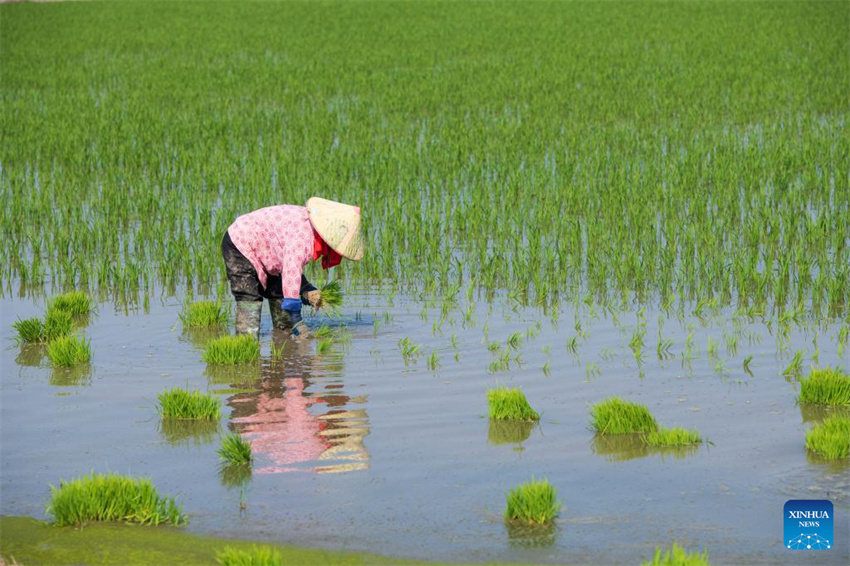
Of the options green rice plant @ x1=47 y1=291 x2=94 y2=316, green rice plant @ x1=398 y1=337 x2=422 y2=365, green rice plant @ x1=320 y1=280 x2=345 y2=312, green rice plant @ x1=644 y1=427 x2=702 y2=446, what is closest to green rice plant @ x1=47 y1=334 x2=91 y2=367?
green rice plant @ x1=47 y1=291 x2=94 y2=316

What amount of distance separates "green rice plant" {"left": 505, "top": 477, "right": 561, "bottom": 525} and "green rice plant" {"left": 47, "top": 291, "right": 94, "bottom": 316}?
3.92 meters

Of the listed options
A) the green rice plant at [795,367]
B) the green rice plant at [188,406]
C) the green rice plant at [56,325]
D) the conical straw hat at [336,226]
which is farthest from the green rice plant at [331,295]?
the green rice plant at [795,367]

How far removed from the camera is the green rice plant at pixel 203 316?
22.1ft

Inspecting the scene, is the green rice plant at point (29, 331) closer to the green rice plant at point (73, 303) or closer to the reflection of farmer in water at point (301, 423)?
the green rice plant at point (73, 303)

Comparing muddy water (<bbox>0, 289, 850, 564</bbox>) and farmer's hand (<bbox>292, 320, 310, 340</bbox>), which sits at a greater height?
farmer's hand (<bbox>292, 320, 310, 340</bbox>)

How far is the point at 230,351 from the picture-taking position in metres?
5.85

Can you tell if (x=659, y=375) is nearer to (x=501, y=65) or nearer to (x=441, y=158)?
(x=441, y=158)

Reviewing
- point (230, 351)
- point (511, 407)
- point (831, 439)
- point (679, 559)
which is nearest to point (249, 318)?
point (230, 351)

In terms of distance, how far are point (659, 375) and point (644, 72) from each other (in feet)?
41.0

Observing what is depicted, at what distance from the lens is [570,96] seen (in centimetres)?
1536

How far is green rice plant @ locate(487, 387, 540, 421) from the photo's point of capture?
4785 millimetres

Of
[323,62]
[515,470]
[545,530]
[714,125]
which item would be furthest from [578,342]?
[323,62]

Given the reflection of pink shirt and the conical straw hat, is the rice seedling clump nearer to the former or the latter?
the conical straw hat

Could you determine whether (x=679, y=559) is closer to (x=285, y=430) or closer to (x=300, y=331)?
(x=285, y=430)
